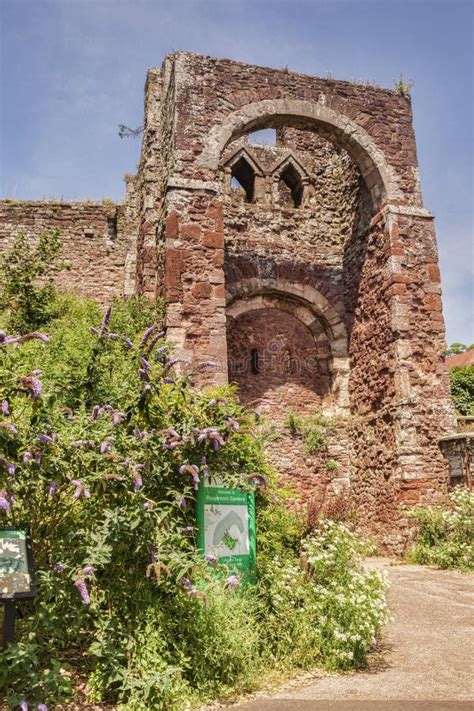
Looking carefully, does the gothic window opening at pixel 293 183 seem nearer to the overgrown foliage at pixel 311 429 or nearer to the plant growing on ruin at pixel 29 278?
the overgrown foliage at pixel 311 429

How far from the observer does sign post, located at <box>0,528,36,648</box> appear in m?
3.38

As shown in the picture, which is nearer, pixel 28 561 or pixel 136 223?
pixel 28 561

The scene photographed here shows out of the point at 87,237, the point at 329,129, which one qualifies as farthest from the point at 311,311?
the point at 87,237

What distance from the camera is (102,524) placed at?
4.25 metres

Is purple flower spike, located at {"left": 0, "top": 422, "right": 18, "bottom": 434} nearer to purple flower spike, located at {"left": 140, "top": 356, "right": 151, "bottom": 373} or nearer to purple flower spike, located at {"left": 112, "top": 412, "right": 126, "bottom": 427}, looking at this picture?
purple flower spike, located at {"left": 112, "top": 412, "right": 126, "bottom": 427}

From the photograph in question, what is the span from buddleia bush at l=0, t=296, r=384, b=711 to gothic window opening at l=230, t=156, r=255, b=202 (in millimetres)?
11340

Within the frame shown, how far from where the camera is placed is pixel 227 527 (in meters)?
4.68

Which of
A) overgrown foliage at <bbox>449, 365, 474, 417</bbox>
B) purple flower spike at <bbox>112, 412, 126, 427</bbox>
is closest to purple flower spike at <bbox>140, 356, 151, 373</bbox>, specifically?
purple flower spike at <bbox>112, 412, 126, 427</bbox>

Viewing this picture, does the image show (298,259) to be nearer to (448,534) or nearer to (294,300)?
(294,300)

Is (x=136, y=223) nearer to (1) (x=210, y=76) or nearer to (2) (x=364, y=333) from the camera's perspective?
(1) (x=210, y=76)

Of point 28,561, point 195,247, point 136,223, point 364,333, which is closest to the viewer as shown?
point 28,561

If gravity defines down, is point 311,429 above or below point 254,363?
below

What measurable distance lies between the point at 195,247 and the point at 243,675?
7.63 metres

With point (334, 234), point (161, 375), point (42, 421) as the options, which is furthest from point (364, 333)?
point (42, 421)
